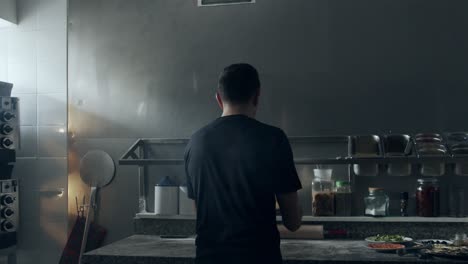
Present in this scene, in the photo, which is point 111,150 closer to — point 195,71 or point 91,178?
point 91,178

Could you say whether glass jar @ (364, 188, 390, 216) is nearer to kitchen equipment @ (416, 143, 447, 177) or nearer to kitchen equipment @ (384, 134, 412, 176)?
kitchen equipment @ (384, 134, 412, 176)

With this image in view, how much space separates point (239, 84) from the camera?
5.82ft

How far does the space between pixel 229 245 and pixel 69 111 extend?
1878 mm

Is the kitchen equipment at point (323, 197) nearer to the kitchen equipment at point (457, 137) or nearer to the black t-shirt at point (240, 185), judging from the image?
the kitchen equipment at point (457, 137)

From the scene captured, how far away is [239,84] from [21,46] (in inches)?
80.3

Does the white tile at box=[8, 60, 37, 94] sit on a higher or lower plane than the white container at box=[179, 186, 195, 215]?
higher

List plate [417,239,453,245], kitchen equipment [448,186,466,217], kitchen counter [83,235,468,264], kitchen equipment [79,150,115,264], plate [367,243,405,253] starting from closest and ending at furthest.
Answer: kitchen counter [83,235,468,264] < plate [367,243,405,253] < plate [417,239,453,245] < kitchen equipment [448,186,466,217] < kitchen equipment [79,150,115,264]

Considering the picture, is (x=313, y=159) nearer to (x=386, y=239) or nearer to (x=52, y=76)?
(x=386, y=239)

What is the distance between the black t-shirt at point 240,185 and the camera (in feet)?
5.49

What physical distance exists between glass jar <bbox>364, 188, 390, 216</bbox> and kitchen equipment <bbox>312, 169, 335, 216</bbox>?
186 millimetres

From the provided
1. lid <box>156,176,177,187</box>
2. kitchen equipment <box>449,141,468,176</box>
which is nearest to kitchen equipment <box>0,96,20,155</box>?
lid <box>156,176,177,187</box>

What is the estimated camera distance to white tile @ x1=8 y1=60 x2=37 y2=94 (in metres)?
3.29

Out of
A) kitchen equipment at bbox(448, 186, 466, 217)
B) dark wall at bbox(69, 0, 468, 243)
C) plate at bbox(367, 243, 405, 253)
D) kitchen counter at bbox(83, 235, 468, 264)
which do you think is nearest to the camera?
kitchen counter at bbox(83, 235, 468, 264)

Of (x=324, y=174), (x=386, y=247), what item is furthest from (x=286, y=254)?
(x=324, y=174)
